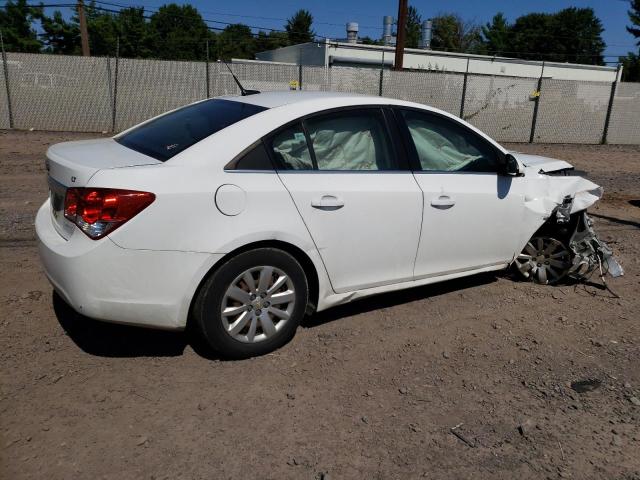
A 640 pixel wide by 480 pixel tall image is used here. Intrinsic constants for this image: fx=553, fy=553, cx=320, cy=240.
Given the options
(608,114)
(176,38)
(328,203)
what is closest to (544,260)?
(328,203)

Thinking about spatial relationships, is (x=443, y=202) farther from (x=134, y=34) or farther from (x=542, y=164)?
(x=134, y=34)

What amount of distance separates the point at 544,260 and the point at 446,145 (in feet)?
5.20

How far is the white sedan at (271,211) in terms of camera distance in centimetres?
298

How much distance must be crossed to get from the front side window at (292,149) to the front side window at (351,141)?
0.07 meters

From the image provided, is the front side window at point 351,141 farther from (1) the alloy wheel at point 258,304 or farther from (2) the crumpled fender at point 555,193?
(2) the crumpled fender at point 555,193

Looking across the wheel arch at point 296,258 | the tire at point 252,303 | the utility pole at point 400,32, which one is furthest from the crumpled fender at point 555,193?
the utility pole at point 400,32

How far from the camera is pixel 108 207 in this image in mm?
2912

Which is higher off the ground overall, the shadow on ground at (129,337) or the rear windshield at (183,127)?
the rear windshield at (183,127)

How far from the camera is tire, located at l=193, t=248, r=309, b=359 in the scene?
125 inches

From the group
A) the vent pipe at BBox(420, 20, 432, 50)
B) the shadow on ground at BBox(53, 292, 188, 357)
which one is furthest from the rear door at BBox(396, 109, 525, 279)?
the vent pipe at BBox(420, 20, 432, 50)

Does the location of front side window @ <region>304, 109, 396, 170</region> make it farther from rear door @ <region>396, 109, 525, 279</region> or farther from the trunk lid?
the trunk lid

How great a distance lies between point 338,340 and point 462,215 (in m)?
1.30

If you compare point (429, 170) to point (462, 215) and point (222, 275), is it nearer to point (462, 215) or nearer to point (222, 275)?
point (462, 215)

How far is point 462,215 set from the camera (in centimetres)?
408
